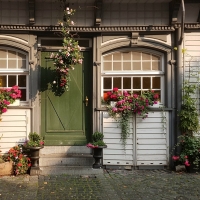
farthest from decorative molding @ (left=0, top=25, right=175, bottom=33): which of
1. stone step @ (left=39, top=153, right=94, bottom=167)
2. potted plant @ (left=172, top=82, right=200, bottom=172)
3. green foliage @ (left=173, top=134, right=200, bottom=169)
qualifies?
stone step @ (left=39, top=153, right=94, bottom=167)

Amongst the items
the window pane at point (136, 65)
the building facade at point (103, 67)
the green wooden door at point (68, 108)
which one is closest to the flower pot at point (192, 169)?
the building facade at point (103, 67)

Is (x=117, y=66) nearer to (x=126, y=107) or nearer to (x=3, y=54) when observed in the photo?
(x=126, y=107)

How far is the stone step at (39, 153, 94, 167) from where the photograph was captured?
6738 mm

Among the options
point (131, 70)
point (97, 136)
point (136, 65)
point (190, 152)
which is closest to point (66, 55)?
point (131, 70)

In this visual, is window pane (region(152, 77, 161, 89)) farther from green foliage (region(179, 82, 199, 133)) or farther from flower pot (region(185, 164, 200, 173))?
flower pot (region(185, 164, 200, 173))

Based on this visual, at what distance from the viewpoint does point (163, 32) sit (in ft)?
23.2

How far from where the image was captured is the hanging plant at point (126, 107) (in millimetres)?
6820

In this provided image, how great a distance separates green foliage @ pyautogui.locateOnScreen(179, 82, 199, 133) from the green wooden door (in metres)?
2.21

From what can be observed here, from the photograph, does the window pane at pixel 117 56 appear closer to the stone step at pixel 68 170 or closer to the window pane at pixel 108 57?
the window pane at pixel 108 57

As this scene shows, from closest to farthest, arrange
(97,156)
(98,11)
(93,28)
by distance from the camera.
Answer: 1. (97,156)
2. (98,11)
3. (93,28)

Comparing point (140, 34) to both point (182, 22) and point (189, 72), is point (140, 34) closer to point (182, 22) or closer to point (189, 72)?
point (182, 22)

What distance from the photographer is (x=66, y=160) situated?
680 cm

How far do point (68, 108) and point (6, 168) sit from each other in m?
1.96

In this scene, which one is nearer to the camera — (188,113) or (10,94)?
(10,94)
